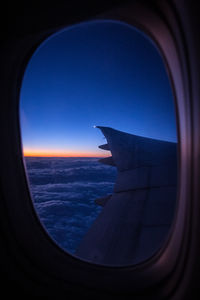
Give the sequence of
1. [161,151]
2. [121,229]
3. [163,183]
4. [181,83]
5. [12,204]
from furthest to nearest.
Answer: [161,151] < [163,183] < [121,229] < [12,204] < [181,83]

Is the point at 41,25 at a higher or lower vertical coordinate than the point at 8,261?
higher

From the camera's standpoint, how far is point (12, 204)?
0.88 m

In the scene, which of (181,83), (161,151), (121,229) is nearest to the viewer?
(181,83)

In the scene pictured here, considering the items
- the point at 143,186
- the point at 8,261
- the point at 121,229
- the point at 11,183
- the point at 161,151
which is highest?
the point at 161,151

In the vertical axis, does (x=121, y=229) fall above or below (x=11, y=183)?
below

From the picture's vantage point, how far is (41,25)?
60 centimetres

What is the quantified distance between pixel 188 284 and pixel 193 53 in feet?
2.83

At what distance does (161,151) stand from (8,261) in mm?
3584

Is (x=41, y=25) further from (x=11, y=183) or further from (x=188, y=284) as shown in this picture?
(x=188, y=284)

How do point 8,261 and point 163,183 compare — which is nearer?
point 8,261

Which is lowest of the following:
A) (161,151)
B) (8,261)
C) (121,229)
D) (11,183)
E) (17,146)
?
(121,229)

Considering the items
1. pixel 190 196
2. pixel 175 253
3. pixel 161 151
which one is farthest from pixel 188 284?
pixel 161 151

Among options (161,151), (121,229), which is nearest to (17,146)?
(121,229)

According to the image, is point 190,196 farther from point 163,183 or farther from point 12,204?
point 163,183
